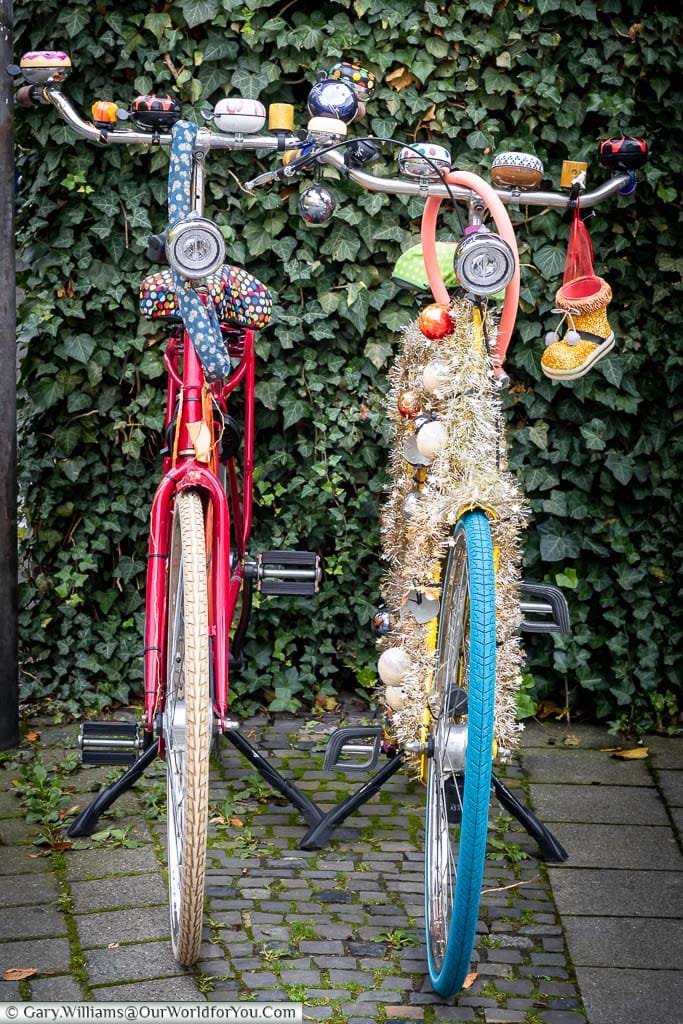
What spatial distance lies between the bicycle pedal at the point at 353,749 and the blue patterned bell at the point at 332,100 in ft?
5.60

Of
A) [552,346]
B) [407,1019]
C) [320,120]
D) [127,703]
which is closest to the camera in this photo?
[407,1019]

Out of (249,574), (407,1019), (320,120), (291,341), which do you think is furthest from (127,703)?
(320,120)

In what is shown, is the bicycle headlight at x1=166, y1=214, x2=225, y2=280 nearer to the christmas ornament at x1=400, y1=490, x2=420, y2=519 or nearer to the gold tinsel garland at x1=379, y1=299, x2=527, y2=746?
the gold tinsel garland at x1=379, y1=299, x2=527, y2=746

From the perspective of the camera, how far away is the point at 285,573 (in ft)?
12.0

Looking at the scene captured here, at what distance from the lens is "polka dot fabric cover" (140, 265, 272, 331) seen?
3.29m

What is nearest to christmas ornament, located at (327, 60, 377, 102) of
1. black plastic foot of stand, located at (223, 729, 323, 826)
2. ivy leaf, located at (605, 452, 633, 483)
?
ivy leaf, located at (605, 452, 633, 483)

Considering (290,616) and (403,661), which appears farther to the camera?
(290,616)

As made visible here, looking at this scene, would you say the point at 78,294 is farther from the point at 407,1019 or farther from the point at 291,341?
the point at 407,1019

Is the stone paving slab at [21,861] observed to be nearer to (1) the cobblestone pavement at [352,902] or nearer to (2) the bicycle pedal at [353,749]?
(1) the cobblestone pavement at [352,902]

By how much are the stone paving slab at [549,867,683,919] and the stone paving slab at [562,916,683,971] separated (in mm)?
43

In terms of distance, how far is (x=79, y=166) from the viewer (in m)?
4.14

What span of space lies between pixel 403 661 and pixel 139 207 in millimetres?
1941

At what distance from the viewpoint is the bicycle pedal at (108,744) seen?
336 cm

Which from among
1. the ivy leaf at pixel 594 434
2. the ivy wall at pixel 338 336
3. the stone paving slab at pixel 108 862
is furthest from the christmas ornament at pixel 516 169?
the stone paving slab at pixel 108 862
